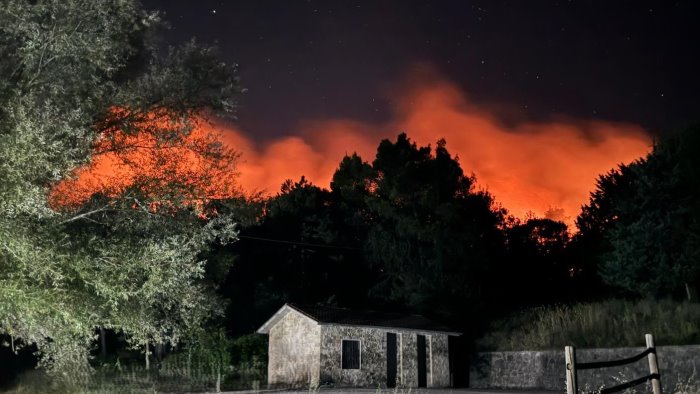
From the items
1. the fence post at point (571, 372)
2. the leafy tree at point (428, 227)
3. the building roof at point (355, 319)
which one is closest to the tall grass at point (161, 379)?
the building roof at point (355, 319)

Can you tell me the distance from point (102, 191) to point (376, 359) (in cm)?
1584

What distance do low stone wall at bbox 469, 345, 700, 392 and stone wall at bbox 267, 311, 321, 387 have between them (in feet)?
28.0

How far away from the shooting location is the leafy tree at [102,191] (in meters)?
17.1

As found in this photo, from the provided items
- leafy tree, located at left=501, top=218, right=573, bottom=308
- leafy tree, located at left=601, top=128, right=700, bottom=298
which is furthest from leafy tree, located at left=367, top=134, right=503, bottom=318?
leafy tree, located at left=601, top=128, right=700, bottom=298

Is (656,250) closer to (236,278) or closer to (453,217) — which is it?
(453,217)

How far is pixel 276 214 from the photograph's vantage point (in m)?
62.4

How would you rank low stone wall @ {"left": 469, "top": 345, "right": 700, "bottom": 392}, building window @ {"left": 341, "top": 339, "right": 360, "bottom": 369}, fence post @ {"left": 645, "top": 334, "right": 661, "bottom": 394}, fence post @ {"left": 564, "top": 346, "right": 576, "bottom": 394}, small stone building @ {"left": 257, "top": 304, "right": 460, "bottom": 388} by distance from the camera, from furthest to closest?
1. building window @ {"left": 341, "top": 339, "right": 360, "bottom": 369}
2. small stone building @ {"left": 257, "top": 304, "right": 460, "bottom": 388}
3. low stone wall @ {"left": 469, "top": 345, "right": 700, "bottom": 392}
4. fence post @ {"left": 645, "top": 334, "right": 661, "bottom": 394}
5. fence post @ {"left": 564, "top": 346, "right": 576, "bottom": 394}

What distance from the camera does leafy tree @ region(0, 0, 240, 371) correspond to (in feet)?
56.1

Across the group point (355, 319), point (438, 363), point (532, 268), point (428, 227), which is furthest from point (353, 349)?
point (532, 268)

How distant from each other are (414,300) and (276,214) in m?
19.8

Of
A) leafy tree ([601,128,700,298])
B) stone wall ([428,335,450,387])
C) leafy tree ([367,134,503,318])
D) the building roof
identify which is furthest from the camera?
leafy tree ([367,134,503,318])

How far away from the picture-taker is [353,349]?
104ft

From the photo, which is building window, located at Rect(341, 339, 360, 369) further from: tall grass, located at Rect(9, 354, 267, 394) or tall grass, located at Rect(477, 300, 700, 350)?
tall grass, located at Rect(477, 300, 700, 350)

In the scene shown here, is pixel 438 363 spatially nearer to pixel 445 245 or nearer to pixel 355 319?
pixel 355 319
